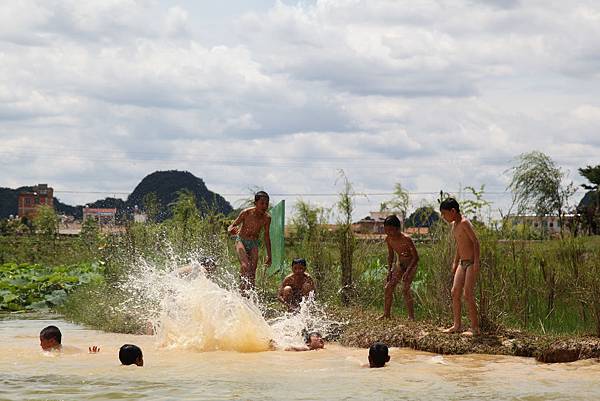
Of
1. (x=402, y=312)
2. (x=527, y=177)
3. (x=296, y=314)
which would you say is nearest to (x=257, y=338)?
(x=296, y=314)

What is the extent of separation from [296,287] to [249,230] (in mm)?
1627

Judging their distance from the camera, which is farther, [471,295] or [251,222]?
[251,222]

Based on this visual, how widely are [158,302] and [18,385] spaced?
5573mm

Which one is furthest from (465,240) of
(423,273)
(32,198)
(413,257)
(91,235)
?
(32,198)

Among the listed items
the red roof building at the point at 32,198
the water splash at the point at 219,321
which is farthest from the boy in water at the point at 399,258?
the red roof building at the point at 32,198

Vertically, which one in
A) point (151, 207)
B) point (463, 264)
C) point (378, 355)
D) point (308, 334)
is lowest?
point (378, 355)

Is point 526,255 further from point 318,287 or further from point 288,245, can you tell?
point 288,245

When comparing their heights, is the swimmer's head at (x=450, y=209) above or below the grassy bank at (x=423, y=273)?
above

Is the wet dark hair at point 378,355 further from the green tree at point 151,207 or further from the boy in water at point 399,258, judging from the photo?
the green tree at point 151,207

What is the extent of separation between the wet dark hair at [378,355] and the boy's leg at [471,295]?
144cm

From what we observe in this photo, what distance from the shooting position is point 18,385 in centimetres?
1028

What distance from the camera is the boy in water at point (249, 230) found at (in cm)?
1551

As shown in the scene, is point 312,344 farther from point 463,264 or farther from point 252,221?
point 252,221

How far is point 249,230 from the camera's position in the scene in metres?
15.6
